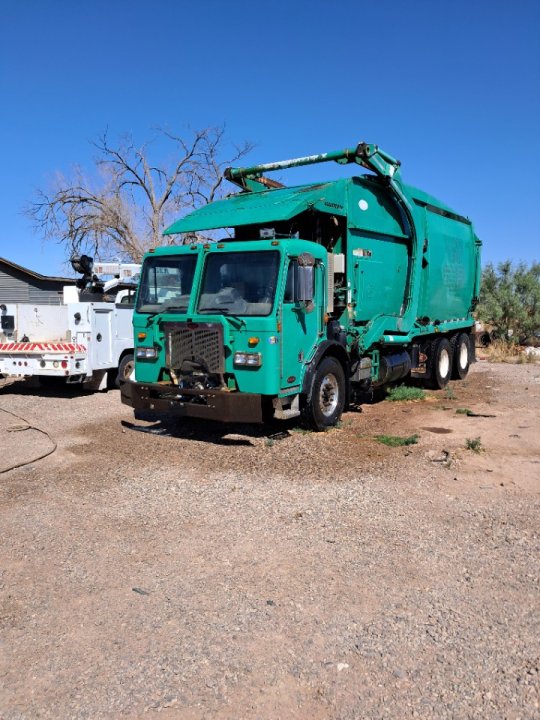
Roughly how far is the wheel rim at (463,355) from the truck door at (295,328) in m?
6.82

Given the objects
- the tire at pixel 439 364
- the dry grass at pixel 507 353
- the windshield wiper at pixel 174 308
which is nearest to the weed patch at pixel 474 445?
the windshield wiper at pixel 174 308

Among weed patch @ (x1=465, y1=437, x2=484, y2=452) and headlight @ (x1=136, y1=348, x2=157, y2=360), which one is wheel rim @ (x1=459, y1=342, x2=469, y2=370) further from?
headlight @ (x1=136, y1=348, x2=157, y2=360)

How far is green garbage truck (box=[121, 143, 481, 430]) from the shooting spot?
289 inches

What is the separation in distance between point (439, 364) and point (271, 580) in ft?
30.4

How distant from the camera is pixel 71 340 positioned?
11148 millimetres

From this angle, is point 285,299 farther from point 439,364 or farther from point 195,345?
point 439,364

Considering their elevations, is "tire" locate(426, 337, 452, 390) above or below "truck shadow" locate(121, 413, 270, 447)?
above

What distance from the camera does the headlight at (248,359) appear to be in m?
7.17

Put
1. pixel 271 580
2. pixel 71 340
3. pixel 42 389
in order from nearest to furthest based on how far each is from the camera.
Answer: pixel 271 580 < pixel 71 340 < pixel 42 389

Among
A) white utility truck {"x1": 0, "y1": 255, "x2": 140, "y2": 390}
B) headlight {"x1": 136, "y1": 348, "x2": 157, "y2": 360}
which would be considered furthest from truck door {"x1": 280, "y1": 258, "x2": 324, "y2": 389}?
white utility truck {"x1": 0, "y1": 255, "x2": 140, "y2": 390}

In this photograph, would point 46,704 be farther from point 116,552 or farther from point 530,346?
point 530,346

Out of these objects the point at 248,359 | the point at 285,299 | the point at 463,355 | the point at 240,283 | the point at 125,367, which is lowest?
A: the point at 125,367

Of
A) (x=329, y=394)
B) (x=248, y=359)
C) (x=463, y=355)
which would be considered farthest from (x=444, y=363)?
(x=248, y=359)

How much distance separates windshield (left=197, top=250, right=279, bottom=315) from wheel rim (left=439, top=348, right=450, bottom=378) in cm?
645
